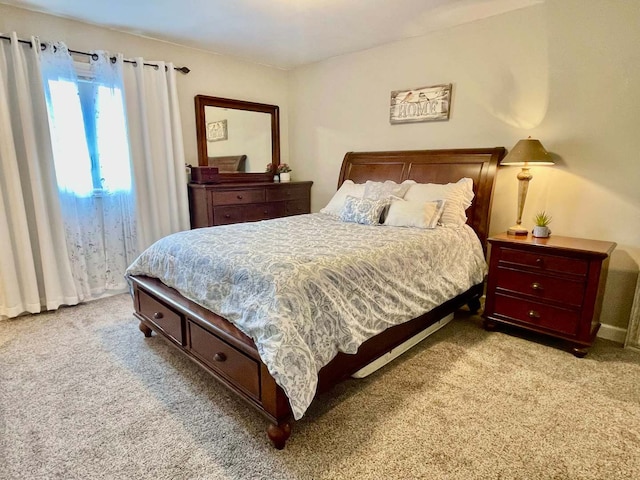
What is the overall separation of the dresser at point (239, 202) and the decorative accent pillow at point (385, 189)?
4.24 ft

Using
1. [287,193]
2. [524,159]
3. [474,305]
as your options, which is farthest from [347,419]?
[287,193]

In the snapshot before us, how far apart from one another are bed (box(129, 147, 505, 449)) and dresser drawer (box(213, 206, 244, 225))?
1032 millimetres

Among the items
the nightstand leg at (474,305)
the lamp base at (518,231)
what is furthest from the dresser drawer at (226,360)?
the lamp base at (518,231)

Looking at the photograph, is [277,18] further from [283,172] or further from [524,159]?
[524,159]

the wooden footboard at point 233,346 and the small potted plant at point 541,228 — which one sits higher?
the small potted plant at point 541,228

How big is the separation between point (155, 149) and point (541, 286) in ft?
12.0

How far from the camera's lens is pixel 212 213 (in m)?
3.78

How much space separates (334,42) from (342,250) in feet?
8.75

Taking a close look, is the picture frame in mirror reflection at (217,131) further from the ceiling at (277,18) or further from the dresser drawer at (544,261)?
the dresser drawer at (544,261)

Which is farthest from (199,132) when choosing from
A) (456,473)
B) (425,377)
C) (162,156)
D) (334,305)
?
(456,473)

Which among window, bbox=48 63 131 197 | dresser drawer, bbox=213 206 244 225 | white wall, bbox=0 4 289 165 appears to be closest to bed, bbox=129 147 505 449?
dresser drawer, bbox=213 206 244 225

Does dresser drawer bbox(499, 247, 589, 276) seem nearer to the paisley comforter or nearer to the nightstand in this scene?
the nightstand

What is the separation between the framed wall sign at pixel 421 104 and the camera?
3.35 m

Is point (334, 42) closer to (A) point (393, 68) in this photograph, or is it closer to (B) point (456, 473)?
(A) point (393, 68)
